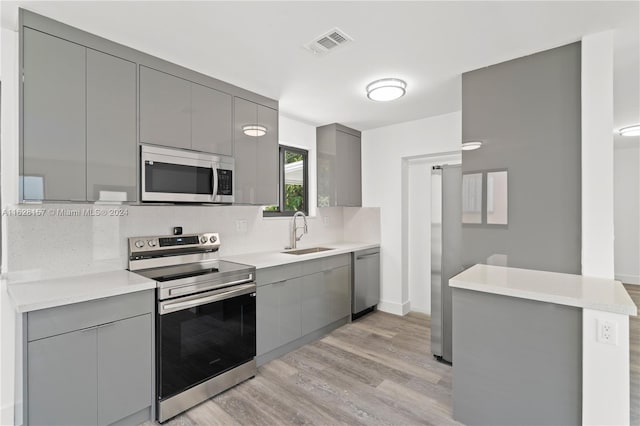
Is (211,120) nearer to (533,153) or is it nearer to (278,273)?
(278,273)

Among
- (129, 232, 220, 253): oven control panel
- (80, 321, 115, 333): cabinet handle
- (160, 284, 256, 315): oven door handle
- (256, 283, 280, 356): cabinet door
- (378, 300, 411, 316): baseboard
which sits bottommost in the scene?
(378, 300, 411, 316): baseboard

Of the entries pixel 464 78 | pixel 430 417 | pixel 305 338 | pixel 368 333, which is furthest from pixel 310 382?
pixel 464 78

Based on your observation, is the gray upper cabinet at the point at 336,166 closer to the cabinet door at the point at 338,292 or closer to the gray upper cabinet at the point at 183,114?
the cabinet door at the point at 338,292

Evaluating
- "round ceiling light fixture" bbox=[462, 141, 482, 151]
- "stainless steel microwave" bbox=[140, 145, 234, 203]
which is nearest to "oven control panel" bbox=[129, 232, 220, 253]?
"stainless steel microwave" bbox=[140, 145, 234, 203]

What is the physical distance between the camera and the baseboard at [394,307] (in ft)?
13.2

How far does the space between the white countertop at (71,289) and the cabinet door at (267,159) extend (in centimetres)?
131

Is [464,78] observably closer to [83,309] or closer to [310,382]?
[310,382]

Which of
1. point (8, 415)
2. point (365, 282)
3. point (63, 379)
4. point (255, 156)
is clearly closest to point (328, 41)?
point (255, 156)

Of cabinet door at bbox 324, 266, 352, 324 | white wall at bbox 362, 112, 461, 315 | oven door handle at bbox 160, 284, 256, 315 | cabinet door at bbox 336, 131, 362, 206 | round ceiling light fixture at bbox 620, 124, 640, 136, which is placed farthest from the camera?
round ceiling light fixture at bbox 620, 124, 640, 136

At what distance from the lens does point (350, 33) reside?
198 cm

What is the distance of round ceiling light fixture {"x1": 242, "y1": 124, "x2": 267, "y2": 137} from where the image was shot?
9.42ft

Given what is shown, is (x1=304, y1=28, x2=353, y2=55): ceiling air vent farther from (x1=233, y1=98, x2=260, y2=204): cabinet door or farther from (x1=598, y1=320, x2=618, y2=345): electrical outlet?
(x1=598, y1=320, x2=618, y2=345): electrical outlet

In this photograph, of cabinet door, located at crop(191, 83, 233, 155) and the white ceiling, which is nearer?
the white ceiling

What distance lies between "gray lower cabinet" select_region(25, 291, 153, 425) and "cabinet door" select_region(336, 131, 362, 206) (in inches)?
103
